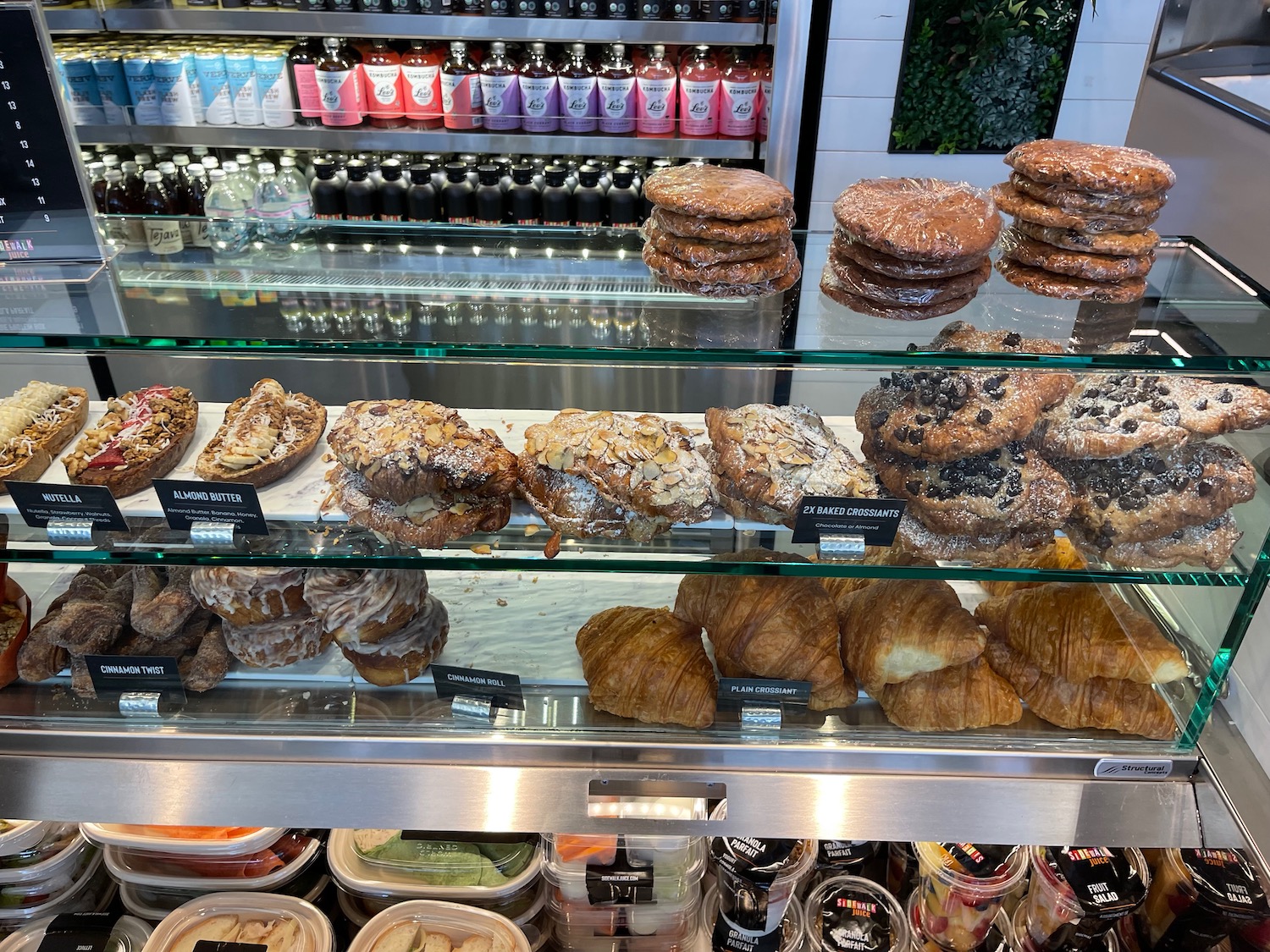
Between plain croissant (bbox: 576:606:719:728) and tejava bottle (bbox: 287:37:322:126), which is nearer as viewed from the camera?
plain croissant (bbox: 576:606:719:728)

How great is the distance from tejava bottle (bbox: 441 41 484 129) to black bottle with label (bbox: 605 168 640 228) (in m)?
0.59

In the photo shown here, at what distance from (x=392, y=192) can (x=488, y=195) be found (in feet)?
1.21

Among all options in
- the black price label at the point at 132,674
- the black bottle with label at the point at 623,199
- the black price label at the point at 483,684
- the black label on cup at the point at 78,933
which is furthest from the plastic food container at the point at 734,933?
the black bottle with label at the point at 623,199

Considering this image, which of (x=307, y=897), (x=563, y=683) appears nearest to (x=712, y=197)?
(x=563, y=683)

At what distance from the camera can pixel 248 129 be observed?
353 centimetres

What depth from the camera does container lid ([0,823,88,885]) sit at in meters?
1.90

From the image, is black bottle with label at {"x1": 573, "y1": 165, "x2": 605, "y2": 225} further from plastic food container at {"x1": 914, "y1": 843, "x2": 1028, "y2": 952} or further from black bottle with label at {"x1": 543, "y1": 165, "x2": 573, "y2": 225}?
plastic food container at {"x1": 914, "y1": 843, "x2": 1028, "y2": 952}

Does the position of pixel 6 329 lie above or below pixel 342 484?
above

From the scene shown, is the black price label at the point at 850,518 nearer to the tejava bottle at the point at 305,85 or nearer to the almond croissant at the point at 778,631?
the almond croissant at the point at 778,631

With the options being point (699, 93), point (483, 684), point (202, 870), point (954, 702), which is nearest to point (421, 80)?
point (699, 93)

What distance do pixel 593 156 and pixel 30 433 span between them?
2.67m

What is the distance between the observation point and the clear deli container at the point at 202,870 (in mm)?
1892

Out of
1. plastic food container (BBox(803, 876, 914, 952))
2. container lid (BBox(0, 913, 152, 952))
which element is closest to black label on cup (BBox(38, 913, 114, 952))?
container lid (BBox(0, 913, 152, 952))

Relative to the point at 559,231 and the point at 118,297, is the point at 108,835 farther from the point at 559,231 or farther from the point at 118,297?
the point at 559,231
